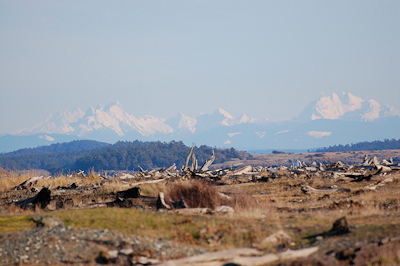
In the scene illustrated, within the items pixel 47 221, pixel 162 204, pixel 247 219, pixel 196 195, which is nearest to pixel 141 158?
pixel 196 195

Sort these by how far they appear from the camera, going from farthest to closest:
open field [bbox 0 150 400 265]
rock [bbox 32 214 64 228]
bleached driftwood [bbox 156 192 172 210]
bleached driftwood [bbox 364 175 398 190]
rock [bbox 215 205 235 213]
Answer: bleached driftwood [bbox 364 175 398 190], bleached driftwood [bbox 156 192 172 210], rock [bbox 215 205 235 213], rock [bbox 32 214 64 228], open field [bbox 0 150 400 265]

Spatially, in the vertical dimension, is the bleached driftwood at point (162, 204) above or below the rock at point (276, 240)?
above

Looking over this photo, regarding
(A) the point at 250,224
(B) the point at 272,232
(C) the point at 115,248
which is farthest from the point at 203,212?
(C) the point at 115,248

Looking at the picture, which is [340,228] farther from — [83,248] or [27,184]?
[27,184]

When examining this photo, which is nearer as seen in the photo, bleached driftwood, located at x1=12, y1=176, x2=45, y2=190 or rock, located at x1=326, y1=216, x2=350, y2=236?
rock, located at x1=326, y1=216, x2=350, y2=236

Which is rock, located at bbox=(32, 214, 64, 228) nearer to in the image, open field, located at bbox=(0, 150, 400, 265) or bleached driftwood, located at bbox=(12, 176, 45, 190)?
open field, located at bbox=(0, 150, 400, 265)

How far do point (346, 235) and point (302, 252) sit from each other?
6.84 feet

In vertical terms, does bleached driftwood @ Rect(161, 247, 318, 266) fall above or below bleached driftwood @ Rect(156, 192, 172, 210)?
below

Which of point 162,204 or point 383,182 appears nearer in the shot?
point 162,204

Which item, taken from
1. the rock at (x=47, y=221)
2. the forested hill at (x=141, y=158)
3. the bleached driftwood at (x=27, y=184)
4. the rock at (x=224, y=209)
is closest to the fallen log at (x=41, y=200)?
the rock at (x=47, y=221)

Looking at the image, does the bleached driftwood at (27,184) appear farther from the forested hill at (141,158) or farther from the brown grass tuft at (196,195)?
the forested hill at (141,158)

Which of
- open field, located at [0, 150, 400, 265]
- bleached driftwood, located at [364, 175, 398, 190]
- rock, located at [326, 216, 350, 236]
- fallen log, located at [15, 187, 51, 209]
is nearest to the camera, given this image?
open field, located at [0, 150, 400, 265]

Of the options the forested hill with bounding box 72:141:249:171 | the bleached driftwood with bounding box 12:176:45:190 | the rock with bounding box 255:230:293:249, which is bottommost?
the rock with bounding box 255:230:293:249

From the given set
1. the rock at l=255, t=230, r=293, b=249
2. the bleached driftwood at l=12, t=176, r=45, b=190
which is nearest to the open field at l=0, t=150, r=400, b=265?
the rock at l=255, t=230, r=293, b=249
